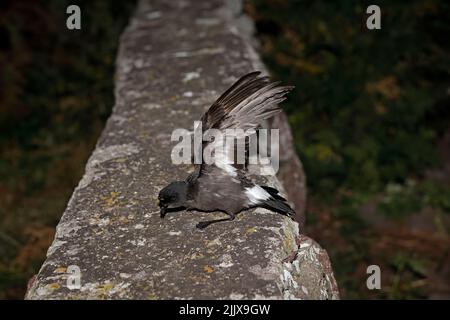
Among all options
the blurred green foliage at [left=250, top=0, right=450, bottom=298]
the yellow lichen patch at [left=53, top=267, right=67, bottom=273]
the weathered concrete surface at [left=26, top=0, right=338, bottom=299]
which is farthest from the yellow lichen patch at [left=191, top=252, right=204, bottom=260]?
the blurred green foliage at [left=250, top=0, right=450, bottom=298]

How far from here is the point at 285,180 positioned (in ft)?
16.0

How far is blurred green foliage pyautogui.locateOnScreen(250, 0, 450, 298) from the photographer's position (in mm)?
5660

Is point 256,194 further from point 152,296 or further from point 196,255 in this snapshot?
point 152,296

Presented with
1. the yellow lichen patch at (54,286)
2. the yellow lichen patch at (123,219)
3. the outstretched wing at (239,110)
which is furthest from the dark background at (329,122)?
the yellow lichen patch at (54,286)

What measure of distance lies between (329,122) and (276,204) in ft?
12.5

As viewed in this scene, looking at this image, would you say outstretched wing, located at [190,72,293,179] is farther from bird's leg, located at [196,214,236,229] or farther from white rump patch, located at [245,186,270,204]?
bird's leg, located at [196,214,236,229]

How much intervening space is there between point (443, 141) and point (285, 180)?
102 inches

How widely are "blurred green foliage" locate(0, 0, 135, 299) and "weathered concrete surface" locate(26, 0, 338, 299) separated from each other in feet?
6.29

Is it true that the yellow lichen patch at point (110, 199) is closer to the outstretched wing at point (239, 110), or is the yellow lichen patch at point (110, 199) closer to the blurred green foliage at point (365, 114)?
the outstretched wing at point (239, 110)

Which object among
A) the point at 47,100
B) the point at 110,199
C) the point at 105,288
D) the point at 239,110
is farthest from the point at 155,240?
the point at 47,100

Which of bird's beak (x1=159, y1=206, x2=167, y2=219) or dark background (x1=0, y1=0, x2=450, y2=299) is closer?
bird's beak (x1=159, y1=206, x2=167, y2=219)

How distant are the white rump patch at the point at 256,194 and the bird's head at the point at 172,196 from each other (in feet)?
1.14

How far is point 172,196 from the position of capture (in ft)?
9.96

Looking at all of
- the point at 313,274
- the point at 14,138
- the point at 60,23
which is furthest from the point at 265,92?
the point at 60,23
